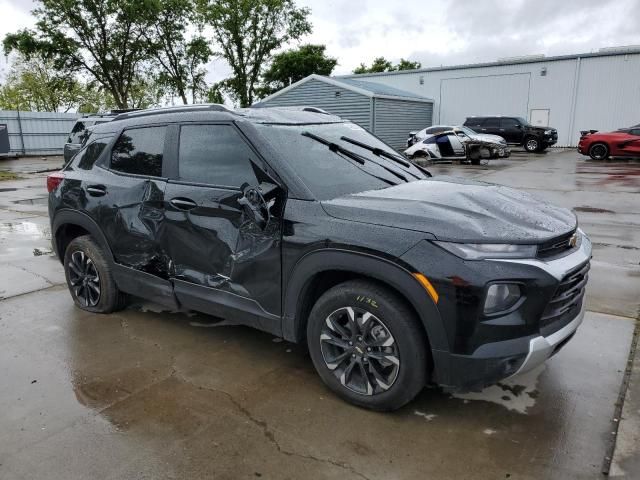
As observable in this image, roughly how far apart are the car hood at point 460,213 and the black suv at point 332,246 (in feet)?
0.04

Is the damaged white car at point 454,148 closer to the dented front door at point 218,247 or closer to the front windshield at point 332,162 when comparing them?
the front windshield at point 332,162

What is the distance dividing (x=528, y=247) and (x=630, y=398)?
4.28ft

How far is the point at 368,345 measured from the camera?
112 inches

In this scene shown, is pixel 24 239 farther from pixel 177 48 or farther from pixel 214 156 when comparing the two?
pixel 177 48

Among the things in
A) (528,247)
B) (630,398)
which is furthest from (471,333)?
(630,398)

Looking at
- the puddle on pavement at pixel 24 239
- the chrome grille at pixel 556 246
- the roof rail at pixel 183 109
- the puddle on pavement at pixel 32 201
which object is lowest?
the puddle on pavement at pixel 24 239

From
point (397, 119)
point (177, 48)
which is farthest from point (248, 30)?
point (397, 119)

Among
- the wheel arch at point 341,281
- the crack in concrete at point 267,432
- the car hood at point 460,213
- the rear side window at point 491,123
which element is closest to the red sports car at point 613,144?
the rear side window at point 491,123

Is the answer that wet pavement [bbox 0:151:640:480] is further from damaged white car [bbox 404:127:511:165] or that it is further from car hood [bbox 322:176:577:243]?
damaged white car [bbox 404:127:511:165]

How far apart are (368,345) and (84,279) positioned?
2.98 metres

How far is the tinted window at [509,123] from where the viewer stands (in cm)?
2491

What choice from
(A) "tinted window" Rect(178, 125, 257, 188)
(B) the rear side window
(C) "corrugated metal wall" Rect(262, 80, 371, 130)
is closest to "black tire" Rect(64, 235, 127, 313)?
(A) "tinted window" Rect(178, 125, 257, 188)

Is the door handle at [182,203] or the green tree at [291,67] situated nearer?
the door handle at [182,203]

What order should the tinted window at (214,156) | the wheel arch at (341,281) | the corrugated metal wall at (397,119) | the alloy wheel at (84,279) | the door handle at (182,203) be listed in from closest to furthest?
the wheel arch at (341,281) → the tinted window at (214,156) → the door handle at (182,203) → the alloy wheel at (84,279) → the corrugated metal wall at (397,119)
